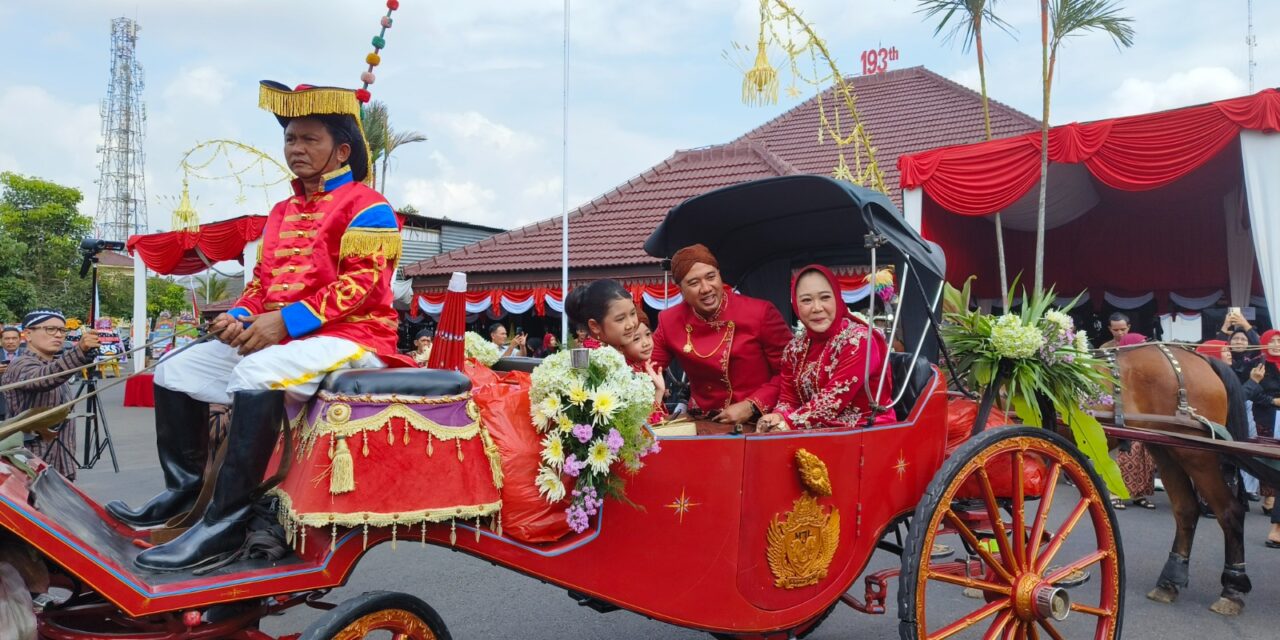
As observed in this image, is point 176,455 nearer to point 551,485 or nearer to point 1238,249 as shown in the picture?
point 551,485

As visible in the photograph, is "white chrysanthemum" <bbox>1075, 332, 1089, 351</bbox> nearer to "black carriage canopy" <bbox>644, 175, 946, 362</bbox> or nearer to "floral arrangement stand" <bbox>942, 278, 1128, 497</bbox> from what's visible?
"floral arrangement stand" <bbox>942, 278, 1128, 497</bbox>

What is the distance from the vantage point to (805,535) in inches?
113

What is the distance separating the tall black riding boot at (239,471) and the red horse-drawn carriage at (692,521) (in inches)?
3.8

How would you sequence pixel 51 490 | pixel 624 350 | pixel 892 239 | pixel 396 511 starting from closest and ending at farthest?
pixel 396 511, pixel 51 490, pixel 892 239, pixel 624 350

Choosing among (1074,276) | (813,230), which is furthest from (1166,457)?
(1074,276)

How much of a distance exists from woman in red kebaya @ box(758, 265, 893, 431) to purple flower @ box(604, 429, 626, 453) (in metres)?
1.04

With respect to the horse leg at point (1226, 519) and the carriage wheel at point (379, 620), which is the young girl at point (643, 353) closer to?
the carriage wheel at point (379, 620)

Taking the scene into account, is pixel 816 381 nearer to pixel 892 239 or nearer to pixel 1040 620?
pixel 892 239

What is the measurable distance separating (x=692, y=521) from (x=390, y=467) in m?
0.98

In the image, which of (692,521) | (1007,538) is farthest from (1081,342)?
(692,521)

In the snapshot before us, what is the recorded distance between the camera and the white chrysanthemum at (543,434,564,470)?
240 cm

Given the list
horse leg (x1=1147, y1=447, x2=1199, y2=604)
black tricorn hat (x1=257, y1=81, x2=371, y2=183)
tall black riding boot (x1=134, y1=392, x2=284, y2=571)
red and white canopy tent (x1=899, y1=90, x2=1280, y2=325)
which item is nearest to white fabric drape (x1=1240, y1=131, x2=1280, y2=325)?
red and white canopy tent (x1=899, y1=90, x2=1280, y2=325)

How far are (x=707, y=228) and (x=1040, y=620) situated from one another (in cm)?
226

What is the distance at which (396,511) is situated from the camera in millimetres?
2268
